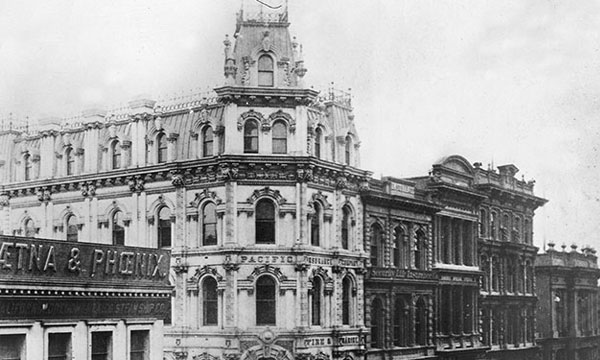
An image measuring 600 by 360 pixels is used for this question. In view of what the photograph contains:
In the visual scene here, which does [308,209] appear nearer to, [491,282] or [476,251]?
[476,251]

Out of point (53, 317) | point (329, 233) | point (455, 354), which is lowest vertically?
point (455, 354)

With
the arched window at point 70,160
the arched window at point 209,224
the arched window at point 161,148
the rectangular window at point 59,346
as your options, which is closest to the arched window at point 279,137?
the arched window at point 209,224

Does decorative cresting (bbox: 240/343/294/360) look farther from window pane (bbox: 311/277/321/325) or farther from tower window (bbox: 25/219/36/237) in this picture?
tower window (bbox: 25/219/36/237)

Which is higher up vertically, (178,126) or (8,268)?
(178,126)

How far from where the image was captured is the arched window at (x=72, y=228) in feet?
140

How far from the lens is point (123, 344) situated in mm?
28984

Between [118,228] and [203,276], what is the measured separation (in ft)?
17.9

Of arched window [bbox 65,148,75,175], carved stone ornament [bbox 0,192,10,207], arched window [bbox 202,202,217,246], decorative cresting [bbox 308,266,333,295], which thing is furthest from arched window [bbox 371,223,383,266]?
carved stone ornament [bbox 0,192,10,207]

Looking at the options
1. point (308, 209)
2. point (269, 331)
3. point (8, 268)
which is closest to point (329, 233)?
point (308, 209)

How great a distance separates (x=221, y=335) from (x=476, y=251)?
62.8 feet

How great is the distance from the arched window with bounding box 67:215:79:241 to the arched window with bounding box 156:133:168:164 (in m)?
5.45

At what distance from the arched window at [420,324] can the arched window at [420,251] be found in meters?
1.72

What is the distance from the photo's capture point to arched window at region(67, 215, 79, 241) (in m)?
42.6

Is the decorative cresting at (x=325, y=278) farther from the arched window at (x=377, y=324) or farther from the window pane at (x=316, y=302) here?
the arched window at (x=377, y=324)
